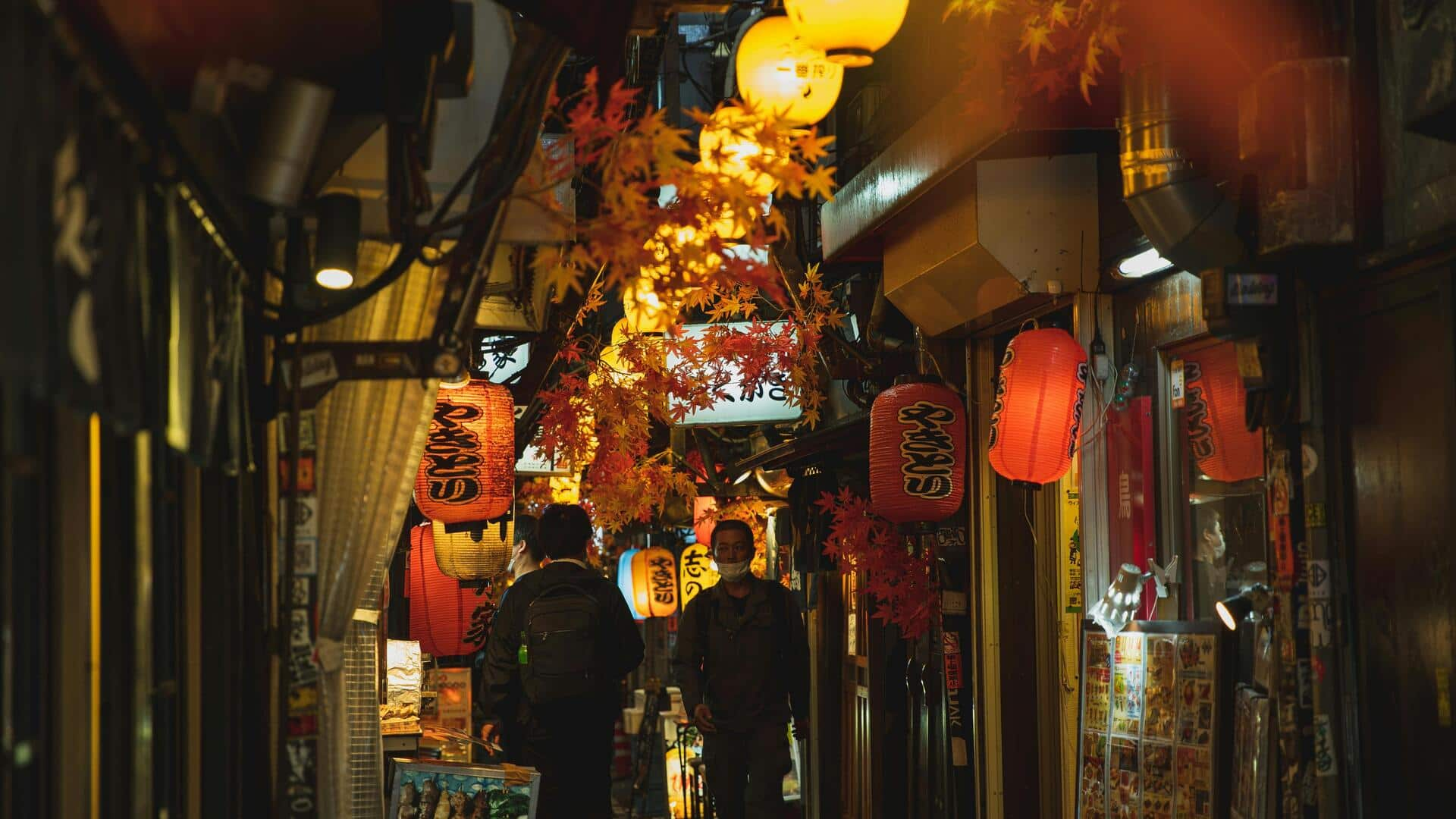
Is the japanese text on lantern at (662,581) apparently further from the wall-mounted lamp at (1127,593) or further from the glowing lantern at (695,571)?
the wall-mounted lamp at (1127,593)

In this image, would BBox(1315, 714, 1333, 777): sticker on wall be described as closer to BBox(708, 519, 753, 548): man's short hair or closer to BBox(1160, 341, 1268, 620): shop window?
BBox(1160, 341, 1268, 620): shop window

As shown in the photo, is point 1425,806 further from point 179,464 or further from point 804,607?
point 804,607

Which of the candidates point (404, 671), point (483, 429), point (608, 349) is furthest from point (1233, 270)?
point (608, 349)

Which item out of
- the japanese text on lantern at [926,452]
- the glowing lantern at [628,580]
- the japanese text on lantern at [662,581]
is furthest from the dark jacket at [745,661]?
the glowing lantern at [628,580]

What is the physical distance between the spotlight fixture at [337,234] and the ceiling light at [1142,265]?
19.3ft

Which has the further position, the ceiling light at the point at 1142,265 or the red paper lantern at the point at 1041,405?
the red paper lantern at the point at 1041,405

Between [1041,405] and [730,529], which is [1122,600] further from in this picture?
[730,529]

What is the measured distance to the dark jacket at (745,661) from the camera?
14.6 metres

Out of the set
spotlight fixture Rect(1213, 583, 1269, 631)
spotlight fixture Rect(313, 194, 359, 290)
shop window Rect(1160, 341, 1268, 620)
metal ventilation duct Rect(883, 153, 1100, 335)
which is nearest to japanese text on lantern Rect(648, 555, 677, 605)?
metal ventilation duct Rect(883, 153, 1100, 335)

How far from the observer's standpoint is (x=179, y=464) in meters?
5.76

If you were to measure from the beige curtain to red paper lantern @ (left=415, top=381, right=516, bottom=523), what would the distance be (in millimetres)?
4776

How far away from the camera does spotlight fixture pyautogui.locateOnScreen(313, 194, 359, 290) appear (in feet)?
20.4

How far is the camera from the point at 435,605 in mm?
15750

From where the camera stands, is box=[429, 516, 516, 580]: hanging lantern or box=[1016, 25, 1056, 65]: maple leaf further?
box=[429, 516, 516, 580]: hanging lantern
